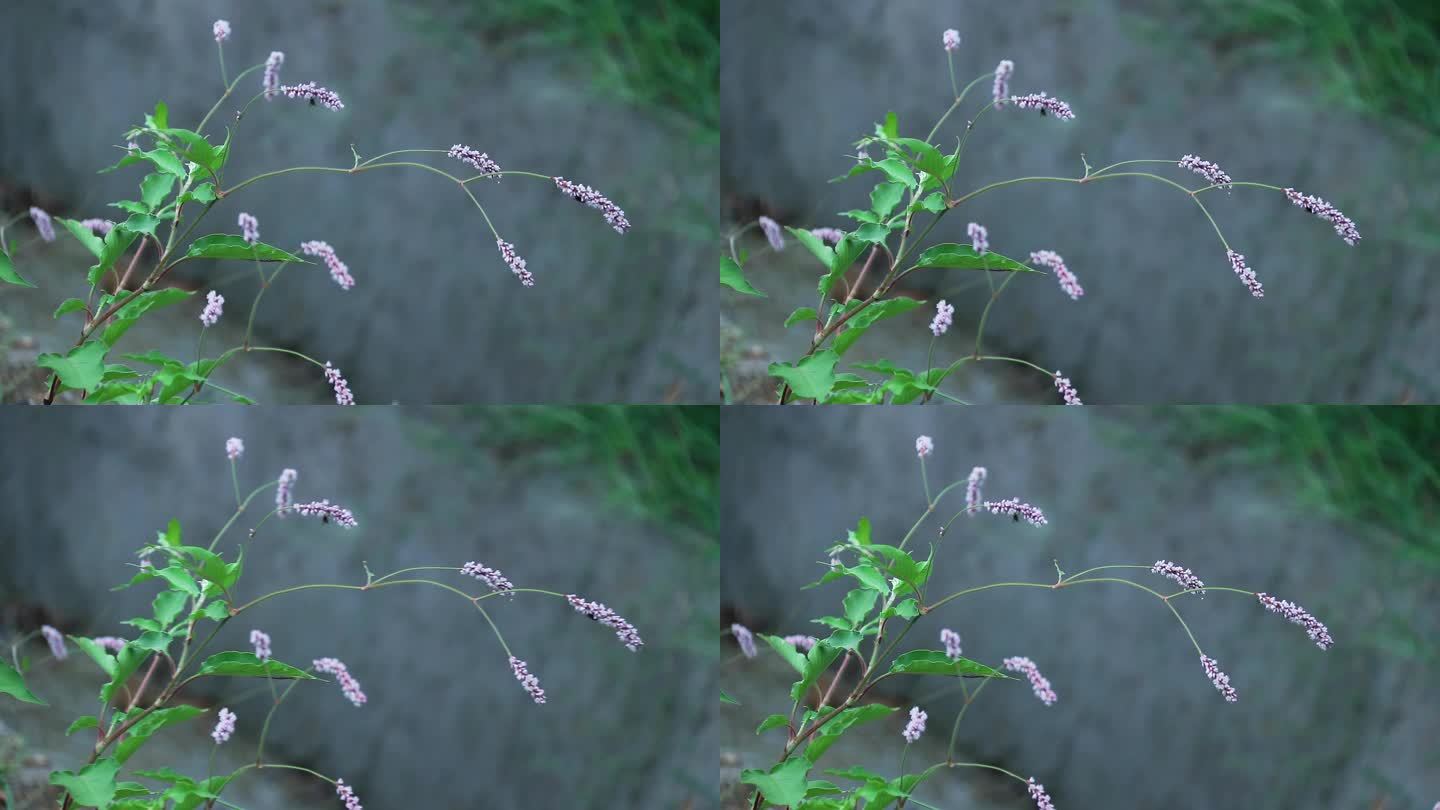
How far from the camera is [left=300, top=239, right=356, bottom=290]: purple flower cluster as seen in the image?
1.99 meters

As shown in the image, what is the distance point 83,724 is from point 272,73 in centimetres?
101

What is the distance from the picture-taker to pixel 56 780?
6.37ft

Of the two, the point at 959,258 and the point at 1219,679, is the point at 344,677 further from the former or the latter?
the point at 1219,679

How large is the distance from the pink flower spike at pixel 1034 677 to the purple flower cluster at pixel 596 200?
907 millimetres

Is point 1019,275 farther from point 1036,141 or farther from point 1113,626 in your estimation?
point 1113,626

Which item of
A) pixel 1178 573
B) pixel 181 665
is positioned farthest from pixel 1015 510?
pixel 181 665

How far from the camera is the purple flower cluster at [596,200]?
1981 millimetres

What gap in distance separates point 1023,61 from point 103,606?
5.39 feet

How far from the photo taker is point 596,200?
1.98 meters

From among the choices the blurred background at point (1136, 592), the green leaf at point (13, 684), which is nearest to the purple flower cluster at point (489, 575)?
the blurred background at point (1136, 592)

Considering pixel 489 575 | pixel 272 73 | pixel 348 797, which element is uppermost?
pixel 272 73

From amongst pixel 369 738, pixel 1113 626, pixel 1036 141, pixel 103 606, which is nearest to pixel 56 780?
pixel 103 606

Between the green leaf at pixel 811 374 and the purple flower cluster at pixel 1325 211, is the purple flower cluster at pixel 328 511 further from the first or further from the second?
the purple flower cluster at pixel 1325 211

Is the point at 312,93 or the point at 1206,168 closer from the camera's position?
the point at 312,93
